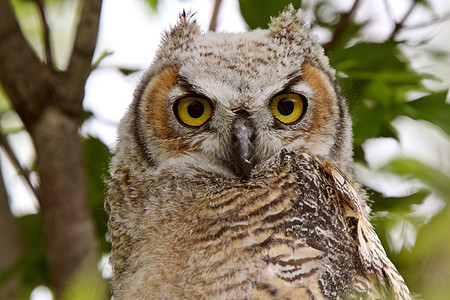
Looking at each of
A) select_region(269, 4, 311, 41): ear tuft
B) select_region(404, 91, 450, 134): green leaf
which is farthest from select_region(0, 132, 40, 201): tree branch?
select_region(404, 91, 450, 134): green leaf

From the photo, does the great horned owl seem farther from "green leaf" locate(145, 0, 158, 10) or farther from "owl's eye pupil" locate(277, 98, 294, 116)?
"green leaf" locate(145, 0, 158, 10)

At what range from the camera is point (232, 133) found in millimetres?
1756

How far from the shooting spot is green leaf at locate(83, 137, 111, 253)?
2.31m

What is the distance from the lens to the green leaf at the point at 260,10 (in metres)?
2.11

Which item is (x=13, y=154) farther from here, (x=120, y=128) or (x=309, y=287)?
(x=309, y=287)

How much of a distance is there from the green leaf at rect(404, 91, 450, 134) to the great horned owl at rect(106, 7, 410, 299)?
0.23 m

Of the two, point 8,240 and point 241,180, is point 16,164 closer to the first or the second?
point 8,240

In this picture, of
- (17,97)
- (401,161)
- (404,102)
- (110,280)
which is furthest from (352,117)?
(401,161)

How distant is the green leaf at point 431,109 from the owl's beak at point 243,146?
0.51m

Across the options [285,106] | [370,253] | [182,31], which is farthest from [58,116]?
[370,253]

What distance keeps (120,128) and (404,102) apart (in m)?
1.01

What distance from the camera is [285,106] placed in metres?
1.85

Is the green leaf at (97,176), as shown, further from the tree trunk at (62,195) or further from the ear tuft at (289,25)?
the ear tuft at (289,25)

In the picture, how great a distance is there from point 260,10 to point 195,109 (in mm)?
567
